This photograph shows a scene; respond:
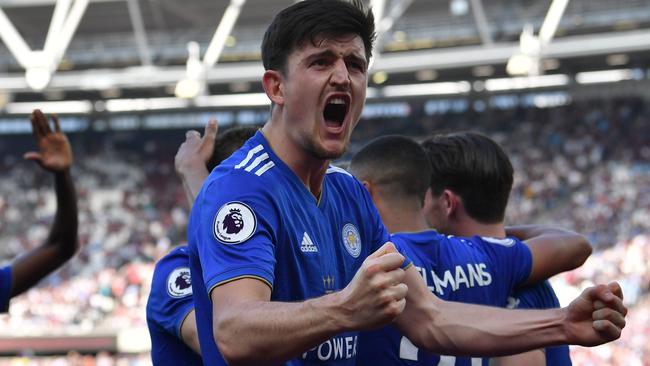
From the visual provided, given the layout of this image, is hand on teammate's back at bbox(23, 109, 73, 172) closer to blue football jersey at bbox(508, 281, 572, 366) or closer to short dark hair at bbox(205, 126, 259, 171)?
short dark hair at bbox(205, 126, 259, 171)

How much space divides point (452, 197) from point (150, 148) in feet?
93.2

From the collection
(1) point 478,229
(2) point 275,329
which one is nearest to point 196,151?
(1) point 478,229

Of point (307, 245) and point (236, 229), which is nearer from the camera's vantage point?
point (236, 229)

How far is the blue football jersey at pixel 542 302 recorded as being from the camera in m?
3.37

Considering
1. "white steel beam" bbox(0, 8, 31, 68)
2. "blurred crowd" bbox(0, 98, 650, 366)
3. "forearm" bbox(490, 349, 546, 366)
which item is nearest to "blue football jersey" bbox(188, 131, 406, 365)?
"forearm" bbox(490, 349, 546, 366)

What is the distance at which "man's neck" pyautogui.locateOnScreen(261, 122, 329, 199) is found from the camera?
242 centimetres

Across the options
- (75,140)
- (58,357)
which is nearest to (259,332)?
(58,357)

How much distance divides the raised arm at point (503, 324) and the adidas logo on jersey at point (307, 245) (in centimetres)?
43

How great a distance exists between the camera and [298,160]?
7.95 ft

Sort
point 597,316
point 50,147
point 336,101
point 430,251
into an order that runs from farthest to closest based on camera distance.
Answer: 1. point 50,147
2. point 430,251
3. point 336,101
4. point 597,316

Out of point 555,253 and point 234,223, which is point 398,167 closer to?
point 555,253

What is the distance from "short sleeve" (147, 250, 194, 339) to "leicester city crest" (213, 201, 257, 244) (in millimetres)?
745

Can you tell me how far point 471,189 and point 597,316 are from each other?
1.32m

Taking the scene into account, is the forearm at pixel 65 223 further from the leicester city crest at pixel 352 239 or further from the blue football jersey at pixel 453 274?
the leicester city crest at pixel 352 239
